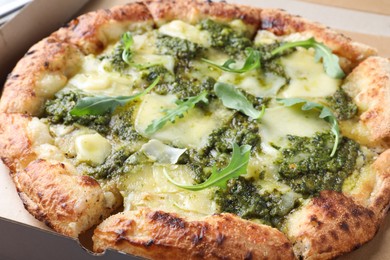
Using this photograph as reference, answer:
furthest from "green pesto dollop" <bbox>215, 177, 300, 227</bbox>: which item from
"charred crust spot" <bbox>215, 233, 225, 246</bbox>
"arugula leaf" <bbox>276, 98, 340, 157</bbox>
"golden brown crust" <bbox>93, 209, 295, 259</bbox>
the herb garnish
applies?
the herb garnish

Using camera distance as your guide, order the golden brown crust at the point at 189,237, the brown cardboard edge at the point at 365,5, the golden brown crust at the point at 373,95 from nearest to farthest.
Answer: the golden brown crust at the point at 189,237, the golden brown crust at the point at 373,95, the brown cardboard edge at the point at 365,5

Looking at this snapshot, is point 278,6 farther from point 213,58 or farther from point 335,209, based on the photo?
point 335,209

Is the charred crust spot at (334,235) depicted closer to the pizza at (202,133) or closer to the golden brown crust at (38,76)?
the pizza at (202,133)

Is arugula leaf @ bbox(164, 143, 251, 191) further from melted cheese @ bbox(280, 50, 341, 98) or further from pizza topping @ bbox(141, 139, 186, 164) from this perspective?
melted cheese @ bbox(280, 50, 341, 98)

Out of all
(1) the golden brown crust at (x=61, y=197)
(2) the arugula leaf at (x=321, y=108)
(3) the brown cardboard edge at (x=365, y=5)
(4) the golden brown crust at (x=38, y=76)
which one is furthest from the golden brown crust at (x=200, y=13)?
(1) the golden brown crust at (x=61, y=197)

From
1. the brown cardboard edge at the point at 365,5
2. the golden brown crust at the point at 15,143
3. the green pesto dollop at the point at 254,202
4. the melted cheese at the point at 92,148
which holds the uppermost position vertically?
the golden brown crust at the point at 15,143

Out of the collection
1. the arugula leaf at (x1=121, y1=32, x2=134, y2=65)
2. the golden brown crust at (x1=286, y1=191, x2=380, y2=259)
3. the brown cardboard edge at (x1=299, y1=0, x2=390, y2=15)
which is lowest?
the brown cardboard edge at (x1=299, y1=0, x2=390, y2=15)

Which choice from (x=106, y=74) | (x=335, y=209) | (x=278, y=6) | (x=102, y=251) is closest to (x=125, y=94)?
(x=106, y=74)
